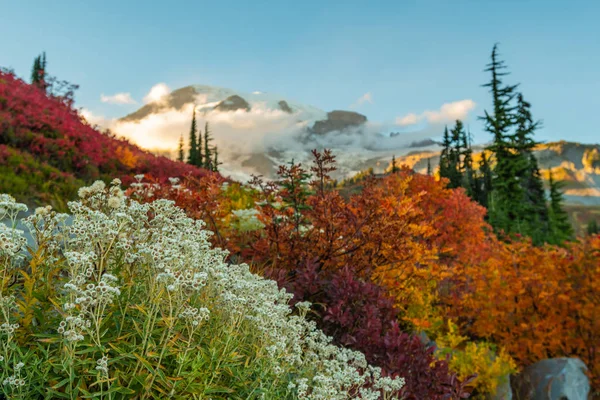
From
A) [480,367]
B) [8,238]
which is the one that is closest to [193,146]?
[480,367]

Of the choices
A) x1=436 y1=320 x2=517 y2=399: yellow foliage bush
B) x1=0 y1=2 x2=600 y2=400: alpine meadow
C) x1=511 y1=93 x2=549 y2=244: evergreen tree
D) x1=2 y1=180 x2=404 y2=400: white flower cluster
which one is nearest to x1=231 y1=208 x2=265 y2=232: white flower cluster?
x1=0 y1=2 x2=600 y2=400: alpine meadow

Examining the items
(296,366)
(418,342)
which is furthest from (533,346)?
(296,366)

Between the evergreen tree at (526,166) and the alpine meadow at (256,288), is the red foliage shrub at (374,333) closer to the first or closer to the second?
the alpine meadow at (256,288)

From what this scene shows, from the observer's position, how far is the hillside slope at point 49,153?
28.7 feet

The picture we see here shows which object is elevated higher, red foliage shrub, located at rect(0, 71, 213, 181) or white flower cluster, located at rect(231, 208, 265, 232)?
red foliage shrub, located at rect(0, 71, 213, 181)

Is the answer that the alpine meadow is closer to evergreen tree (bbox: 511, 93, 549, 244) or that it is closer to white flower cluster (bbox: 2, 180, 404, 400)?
white flower cluster (bbox: 2, 180, 404, 400)

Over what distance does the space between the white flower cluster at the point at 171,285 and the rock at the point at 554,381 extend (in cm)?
599

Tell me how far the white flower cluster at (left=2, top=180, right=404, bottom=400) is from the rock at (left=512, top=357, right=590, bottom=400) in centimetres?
599

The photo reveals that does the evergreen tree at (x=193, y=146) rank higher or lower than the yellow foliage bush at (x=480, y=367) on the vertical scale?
higher

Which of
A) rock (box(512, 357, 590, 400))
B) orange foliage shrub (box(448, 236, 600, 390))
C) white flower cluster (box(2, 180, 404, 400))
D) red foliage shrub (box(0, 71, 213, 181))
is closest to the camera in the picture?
white flower cluster (box(2, 180, 404, 400))

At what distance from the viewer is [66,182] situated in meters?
9.37

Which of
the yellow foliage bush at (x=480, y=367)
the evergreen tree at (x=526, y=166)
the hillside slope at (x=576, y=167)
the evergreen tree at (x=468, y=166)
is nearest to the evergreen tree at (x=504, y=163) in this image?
the evergreen tree at (x=526, y=166)

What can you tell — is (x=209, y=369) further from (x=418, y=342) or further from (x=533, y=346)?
(x=533, y=346)

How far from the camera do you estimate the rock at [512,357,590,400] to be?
22.3ft
